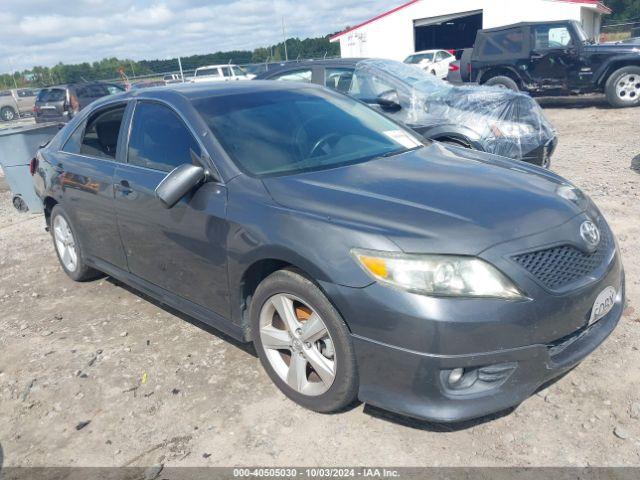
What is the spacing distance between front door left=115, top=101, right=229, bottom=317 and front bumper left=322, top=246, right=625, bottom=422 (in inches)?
36.4

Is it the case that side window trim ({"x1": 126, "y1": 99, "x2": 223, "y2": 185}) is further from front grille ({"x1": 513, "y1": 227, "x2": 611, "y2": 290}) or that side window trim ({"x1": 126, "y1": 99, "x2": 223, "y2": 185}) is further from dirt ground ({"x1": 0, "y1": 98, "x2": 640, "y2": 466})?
front grille ({"x1": 513, "y1": 227, "x2": 611, "y2": 290})

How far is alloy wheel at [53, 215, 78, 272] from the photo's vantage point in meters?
4.73

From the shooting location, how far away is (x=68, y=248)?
15.9 ft

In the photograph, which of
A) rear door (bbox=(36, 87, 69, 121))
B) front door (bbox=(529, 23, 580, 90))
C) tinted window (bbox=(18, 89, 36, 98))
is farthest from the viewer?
tinted window (bbox=(18, 89, 36, 98))

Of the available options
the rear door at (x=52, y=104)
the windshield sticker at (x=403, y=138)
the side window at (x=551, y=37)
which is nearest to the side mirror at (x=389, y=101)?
the windshield sticker at (x=403, y=138)

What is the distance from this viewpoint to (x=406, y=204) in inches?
102

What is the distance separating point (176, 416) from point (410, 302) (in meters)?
1.51

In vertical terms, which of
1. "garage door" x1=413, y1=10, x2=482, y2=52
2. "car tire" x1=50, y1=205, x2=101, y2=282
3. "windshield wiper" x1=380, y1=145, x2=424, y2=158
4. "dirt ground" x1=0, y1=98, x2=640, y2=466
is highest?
"garage door" x1=413, y1=10, x2=482, y2=52

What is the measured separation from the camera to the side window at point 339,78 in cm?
758

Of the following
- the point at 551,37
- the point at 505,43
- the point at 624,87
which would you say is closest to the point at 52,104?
the point at 505,43

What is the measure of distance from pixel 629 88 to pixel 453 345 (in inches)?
492

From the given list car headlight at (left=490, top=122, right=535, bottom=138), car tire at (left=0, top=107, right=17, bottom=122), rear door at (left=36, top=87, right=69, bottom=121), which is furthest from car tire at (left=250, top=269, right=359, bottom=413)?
car tire at (left=0, top=107, right=17, bottom=122)

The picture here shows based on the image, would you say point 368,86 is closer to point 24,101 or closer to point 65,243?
point 65,243

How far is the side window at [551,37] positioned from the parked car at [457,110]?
6.80m
